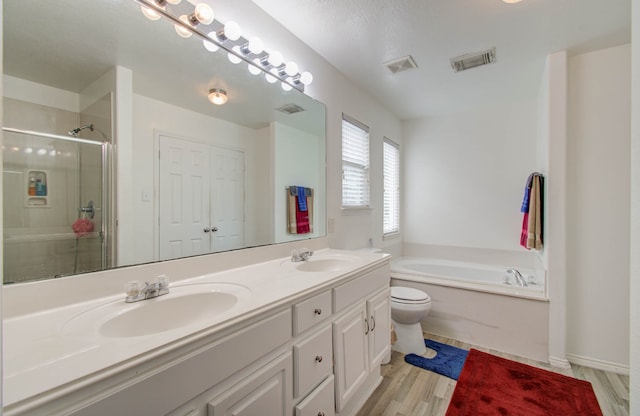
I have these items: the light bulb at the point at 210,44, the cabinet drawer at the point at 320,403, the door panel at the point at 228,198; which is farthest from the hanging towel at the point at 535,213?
the light bulb at the point at 210,44

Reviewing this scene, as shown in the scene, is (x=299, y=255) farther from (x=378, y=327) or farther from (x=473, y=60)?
(x=473, y=60)

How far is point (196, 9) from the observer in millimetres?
1351

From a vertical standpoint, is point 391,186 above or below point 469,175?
below

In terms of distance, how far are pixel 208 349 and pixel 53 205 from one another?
2.53ft

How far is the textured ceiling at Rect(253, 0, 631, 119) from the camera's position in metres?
1.71

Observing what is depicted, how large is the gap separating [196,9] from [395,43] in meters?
1.36

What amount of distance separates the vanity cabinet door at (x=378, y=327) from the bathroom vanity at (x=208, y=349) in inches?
1.2

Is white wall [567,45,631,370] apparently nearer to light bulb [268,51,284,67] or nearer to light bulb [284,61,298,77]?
light bulb [284,61,298,77]

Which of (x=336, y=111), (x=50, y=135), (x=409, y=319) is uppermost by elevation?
(x=336, y=111)

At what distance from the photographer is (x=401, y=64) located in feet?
7.71

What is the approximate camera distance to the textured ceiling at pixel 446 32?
67.2 inches

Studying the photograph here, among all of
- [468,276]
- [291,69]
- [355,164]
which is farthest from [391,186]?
[291,69]

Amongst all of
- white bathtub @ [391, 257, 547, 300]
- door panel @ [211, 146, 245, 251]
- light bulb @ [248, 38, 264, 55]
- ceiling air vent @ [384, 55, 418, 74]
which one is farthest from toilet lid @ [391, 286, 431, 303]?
light bulb @ [248, 38, 264, 55]

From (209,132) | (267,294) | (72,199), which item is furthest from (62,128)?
(267,294)
